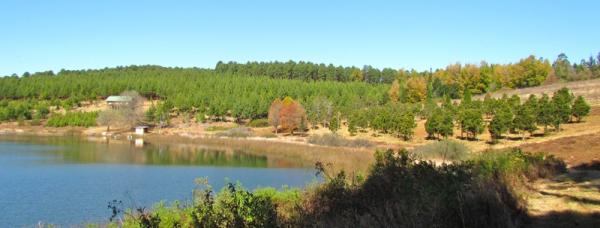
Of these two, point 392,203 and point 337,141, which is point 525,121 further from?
point 392,203

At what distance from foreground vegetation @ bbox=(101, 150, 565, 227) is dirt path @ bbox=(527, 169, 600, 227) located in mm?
394

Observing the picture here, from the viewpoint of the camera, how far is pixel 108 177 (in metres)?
37.2

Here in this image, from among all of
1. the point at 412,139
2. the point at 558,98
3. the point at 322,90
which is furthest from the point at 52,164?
the point at 322,90

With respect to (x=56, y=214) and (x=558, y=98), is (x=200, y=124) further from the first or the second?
(x=56, y=214)

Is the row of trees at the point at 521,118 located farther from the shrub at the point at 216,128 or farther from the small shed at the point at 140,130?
the small shed at the point at 140,130

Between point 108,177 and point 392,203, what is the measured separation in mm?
32495

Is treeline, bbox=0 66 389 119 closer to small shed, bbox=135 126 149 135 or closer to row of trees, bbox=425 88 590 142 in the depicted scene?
small shed, bbox=135 126 149 135

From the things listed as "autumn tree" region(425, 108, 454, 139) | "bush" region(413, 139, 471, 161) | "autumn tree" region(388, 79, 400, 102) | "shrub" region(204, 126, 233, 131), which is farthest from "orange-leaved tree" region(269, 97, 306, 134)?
"bush" region(413, 139, 471, 161)

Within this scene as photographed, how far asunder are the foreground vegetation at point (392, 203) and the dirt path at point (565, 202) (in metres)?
0.39

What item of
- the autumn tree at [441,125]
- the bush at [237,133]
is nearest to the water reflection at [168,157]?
the bush at [237,133]

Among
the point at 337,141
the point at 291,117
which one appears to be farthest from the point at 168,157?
the point at 291,117

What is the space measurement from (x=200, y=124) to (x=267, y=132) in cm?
1878

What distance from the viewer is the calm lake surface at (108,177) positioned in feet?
77.6

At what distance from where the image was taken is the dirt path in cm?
905
